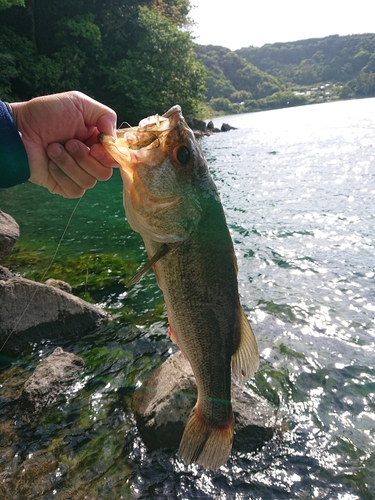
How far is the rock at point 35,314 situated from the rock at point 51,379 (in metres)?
0.91

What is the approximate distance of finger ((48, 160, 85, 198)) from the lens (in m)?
3.21

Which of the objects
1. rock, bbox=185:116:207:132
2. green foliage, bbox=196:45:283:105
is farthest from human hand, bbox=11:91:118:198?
green foliage, bbox=196:45:283:105

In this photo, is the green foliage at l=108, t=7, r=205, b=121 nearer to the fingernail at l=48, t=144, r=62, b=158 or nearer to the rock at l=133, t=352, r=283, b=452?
the rock at l=133, t=352, r=283, b=452

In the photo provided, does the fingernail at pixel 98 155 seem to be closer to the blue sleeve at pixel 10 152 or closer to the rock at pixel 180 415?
the blue sleeve at pixel 10 152

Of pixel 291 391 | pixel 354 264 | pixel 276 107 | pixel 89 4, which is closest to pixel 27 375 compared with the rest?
pixel 291 391

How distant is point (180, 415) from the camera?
14.7 ft

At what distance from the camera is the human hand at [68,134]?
2971 millimetres

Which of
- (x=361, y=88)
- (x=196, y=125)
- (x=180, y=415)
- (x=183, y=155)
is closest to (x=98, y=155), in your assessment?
(x=183, y=155)

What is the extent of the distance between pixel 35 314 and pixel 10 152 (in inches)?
174

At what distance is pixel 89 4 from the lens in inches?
1490

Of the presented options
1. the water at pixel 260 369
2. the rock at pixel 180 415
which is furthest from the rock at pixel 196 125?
the rock at pixel 180 415

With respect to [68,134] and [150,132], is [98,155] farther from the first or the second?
[150,132]

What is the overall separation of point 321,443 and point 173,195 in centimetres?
410

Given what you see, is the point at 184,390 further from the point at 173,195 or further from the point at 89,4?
the point at 89,4
